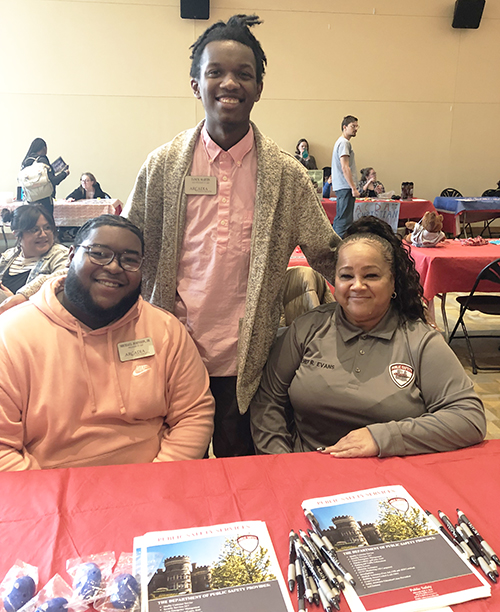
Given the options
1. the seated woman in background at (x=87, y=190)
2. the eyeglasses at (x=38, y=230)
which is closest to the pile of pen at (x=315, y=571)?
the eyeglasses at (x=38, y=230)

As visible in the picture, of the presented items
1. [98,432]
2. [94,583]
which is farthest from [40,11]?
[94,583]

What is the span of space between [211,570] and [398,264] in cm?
110

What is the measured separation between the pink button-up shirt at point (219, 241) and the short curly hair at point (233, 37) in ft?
0.65

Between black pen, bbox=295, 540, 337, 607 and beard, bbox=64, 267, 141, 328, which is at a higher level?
beard, bbox=64, 267, 141, 328

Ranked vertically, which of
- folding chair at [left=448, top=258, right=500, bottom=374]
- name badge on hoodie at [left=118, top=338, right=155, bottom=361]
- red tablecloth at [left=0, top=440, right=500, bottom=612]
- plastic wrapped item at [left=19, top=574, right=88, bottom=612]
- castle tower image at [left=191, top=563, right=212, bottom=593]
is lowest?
folding chair at [left=448, top=258, right=500, bottom=374]

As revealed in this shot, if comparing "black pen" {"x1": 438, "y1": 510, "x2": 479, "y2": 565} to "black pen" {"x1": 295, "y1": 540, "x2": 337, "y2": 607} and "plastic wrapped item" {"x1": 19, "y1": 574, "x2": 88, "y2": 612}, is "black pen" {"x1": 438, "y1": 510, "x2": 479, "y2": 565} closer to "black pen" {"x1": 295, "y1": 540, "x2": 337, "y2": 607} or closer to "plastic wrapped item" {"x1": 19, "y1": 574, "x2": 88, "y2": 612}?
"black pen" {"x1": 295, "y1": 540, "x2": 337, "y2": 607}

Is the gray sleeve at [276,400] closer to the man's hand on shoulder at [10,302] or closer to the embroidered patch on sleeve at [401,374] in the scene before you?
the embroidered patch on sleeve at [401,374]

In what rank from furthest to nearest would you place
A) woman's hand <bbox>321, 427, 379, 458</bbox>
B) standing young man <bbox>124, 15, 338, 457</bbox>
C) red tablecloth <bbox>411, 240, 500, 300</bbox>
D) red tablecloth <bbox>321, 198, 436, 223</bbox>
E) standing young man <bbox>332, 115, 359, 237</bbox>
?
red tablecloth <bbox>321, 198, 436, 223</bbox>, standing young man <bbox>332, 115, 359, 237</bbox>, red tablecloth <bbox>411, 240, 500, 300</bbox>, standing young man <bbox>124, 15, 338, 457</bbox>, woman's hand <bbox>321, 427, 379, 458</bbox>

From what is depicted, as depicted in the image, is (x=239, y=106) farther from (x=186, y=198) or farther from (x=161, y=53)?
(x=161, y=53)

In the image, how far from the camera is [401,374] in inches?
53.6

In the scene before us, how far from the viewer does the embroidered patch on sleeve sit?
135cm

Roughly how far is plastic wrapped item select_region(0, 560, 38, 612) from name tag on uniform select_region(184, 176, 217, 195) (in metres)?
1.10

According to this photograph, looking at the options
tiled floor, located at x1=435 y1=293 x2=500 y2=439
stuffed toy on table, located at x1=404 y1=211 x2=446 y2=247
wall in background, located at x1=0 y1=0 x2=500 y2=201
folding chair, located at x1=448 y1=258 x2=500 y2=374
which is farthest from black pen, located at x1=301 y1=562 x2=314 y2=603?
wall in background, located at x1=0 y1=0 x2=500 y2=201

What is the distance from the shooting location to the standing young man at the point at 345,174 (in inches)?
234
